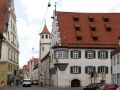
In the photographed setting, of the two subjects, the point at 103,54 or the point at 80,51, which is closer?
the point at 80,51

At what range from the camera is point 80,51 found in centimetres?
8300

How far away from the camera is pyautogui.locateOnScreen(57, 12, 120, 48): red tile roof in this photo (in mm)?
83688

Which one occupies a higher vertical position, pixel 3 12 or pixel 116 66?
pixel 3 12

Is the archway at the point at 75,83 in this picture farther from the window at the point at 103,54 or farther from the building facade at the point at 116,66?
the building facade at the point at 116,66

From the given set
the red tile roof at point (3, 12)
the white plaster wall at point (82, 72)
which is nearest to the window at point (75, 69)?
the white plaster wall at point (82, 72)

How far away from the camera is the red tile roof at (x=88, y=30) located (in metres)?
83.7

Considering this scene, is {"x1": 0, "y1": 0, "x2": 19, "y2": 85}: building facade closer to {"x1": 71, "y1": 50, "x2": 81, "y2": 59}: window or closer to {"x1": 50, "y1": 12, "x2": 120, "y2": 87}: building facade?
{"x1": 50, "y1": 12, "x2": 120, "y2": 87}: building facade

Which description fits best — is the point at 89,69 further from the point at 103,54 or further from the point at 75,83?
the point at 103,54

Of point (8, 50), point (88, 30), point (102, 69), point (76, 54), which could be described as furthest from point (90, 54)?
point (8, 50)

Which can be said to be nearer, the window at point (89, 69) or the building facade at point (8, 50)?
the window at point (89, 69)

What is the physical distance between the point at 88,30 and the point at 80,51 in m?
5.64

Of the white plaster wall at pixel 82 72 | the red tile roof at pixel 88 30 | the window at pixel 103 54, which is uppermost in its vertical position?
Answer: the red tile roof at pixel 88 30

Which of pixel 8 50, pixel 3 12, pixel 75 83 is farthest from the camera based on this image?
pixel 3 12

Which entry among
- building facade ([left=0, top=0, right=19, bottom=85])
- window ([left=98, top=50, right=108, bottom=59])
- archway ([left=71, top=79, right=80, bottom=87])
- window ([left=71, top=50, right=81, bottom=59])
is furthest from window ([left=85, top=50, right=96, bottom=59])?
building facade ([left=0, top=0, right=19, bottom=85])
